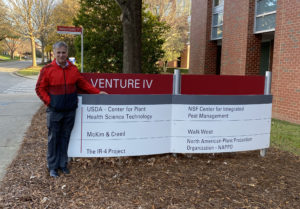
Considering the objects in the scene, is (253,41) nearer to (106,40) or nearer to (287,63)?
(287,63)

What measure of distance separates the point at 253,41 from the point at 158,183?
854cm

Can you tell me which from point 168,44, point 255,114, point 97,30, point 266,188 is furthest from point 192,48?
point 168,44

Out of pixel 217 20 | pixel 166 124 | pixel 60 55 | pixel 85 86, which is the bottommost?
pixel 166 124

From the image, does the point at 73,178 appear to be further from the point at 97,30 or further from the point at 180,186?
the point at 97,30

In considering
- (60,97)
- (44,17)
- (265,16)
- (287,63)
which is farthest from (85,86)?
(44,17)

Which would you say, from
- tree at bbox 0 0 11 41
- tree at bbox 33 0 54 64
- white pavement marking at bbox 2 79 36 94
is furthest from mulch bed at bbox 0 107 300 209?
tree at bbox 33 0 54 64

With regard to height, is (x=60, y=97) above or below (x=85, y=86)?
below

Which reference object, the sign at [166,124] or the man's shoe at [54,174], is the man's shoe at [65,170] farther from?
the sign at [166,124]

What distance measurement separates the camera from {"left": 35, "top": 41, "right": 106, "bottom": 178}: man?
3.46 m

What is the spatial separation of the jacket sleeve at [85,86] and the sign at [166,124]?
0.08 meters

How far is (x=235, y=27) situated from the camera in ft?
36.9

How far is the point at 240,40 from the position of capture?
35.9ft

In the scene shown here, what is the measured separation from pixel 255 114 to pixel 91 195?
2.64 metres

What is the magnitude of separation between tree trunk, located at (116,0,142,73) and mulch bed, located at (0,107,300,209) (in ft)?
7.19
